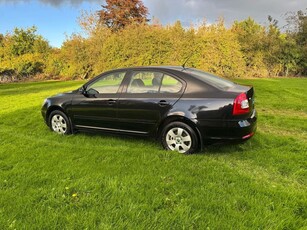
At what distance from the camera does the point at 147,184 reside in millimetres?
3988

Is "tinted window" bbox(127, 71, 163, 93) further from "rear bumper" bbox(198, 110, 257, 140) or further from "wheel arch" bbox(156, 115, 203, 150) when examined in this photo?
"rear bumper" bbox(198, 110, 257, 140)

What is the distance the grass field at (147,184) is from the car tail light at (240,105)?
0.79 metres

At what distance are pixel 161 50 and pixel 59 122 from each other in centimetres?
1527

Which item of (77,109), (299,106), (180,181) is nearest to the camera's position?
(180,181)

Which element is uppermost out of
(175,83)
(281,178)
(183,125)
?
(175,83)

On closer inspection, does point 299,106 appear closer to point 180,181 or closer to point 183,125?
point 183,125

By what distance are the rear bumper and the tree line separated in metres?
16.1

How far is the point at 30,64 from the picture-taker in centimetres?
→ 2977

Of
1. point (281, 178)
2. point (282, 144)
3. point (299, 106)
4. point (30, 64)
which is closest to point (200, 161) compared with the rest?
point (281, 178)

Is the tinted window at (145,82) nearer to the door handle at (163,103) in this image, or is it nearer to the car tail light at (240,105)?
the door handle at (163,103)

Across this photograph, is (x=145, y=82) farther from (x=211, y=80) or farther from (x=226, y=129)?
(x=226, y=129)

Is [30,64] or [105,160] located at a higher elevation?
[30,64]

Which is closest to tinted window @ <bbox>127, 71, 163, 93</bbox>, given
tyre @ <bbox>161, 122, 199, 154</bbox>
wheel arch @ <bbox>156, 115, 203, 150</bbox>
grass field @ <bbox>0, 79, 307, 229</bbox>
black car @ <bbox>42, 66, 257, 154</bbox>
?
black car @ <bbox>42, 66, 257, 154</bbox>

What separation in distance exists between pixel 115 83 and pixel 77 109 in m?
1.04
